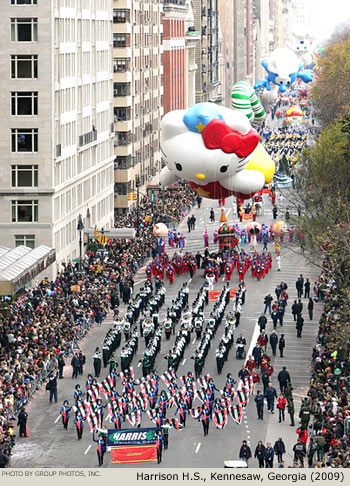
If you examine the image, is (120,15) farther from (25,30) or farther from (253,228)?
(25,30)

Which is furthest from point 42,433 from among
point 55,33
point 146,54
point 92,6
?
point 146,54

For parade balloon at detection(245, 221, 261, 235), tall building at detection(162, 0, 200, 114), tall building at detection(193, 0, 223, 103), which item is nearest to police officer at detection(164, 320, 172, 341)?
parade balloon at detection(245, 221, 261, 235)

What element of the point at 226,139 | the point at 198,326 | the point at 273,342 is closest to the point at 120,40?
the point at 226,139

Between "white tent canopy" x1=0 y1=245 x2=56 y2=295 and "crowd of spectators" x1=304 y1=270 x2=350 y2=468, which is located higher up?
"white tent canopy" x1=0 y1=245 x2=56 y2=295

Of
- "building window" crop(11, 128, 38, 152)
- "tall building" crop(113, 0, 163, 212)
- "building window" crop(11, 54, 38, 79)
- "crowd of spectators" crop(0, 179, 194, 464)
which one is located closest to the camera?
"crowd of spectators" crop(0, 179, 194, 464)

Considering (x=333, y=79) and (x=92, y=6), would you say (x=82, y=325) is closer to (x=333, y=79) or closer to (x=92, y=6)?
(x=92, y=6)

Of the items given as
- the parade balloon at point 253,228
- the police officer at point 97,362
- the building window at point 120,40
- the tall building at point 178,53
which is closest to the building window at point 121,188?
the building window at point 120,40

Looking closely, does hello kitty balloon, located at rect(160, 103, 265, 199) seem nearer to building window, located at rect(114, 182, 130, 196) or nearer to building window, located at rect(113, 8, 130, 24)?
building window, located at rect(114, 182, 130, 196)
